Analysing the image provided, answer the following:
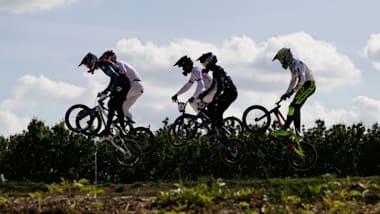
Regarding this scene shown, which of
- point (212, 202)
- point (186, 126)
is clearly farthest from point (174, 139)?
point (212, 202)

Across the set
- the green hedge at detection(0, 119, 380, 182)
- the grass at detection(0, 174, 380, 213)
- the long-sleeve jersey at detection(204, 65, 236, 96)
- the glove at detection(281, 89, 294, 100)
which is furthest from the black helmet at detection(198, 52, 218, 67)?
the green hedge at detection(0, 119, 380, 182)


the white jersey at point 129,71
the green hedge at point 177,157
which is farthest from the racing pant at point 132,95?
the green hedge at point 177,157

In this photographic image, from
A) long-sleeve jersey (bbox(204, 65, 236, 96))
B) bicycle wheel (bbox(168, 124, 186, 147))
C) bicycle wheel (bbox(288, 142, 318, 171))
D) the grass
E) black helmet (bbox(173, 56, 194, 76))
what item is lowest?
the grass

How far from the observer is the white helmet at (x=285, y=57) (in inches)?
928

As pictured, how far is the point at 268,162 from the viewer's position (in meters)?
38.8

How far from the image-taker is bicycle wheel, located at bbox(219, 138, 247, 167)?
24328 millimetres

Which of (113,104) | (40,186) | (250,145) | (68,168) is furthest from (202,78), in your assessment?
(68,168)

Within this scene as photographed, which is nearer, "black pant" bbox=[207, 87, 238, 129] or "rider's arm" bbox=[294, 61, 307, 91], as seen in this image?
"rider's arm" bbox=[294, 61, 307, 91]

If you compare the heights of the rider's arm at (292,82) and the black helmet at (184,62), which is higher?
the black helmet at (184,62)

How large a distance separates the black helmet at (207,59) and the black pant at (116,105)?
2.22m

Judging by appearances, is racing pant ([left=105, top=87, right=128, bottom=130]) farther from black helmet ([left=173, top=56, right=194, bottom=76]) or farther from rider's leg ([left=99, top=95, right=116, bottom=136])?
black helmet ([left=173, top=56, right=194, bottom=76])

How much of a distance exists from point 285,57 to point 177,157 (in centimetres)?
1695

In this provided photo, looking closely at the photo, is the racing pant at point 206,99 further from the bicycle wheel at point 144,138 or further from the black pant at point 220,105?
the bicycle wheel at point 144,138

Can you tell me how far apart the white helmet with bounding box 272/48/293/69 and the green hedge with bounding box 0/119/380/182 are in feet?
46.0
